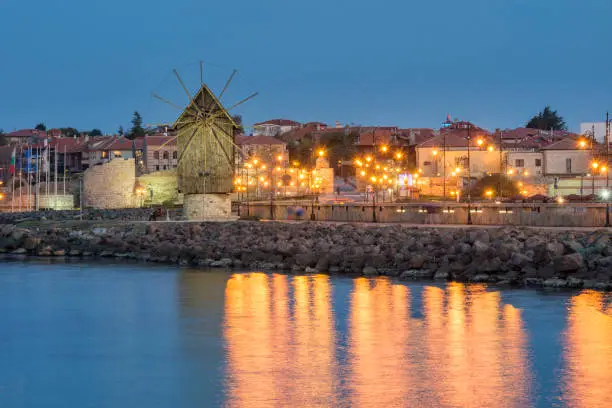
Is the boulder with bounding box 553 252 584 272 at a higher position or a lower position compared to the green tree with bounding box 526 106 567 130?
lower

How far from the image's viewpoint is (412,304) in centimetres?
2352

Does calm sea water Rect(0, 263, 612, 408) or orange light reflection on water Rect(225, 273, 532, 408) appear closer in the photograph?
orange light reflection on water Rect(225, 273, 532, 408)

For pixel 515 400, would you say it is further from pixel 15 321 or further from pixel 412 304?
pixel 15 321

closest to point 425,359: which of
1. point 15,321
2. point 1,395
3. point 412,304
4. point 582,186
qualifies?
point 412,304

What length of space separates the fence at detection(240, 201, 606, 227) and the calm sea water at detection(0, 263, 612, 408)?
11011 millimetres

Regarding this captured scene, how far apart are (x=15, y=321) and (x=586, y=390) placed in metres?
13.8

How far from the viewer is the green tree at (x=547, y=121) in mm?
122000

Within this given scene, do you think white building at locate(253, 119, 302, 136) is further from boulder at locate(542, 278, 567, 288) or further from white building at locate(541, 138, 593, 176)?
boulder at locate(542, 278, 567, 288)

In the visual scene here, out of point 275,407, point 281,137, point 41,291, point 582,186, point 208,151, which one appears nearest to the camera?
point 275,407

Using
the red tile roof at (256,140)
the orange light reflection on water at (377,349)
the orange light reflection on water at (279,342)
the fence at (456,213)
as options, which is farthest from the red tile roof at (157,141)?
the orange light reflection on water at (377,349)

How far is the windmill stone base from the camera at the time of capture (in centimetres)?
4644

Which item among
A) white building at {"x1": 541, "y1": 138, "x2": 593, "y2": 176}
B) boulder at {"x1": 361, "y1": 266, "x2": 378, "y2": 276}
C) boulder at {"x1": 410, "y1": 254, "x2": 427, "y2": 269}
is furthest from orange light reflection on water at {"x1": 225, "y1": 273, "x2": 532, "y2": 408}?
white building at {"x1": 541, "y1": 138, "x2": 593, "y2": 176}

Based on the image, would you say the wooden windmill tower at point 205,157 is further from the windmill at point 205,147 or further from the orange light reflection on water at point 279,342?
the orange light reflection on water at point 279,342

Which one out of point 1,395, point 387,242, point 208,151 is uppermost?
point 208,151
